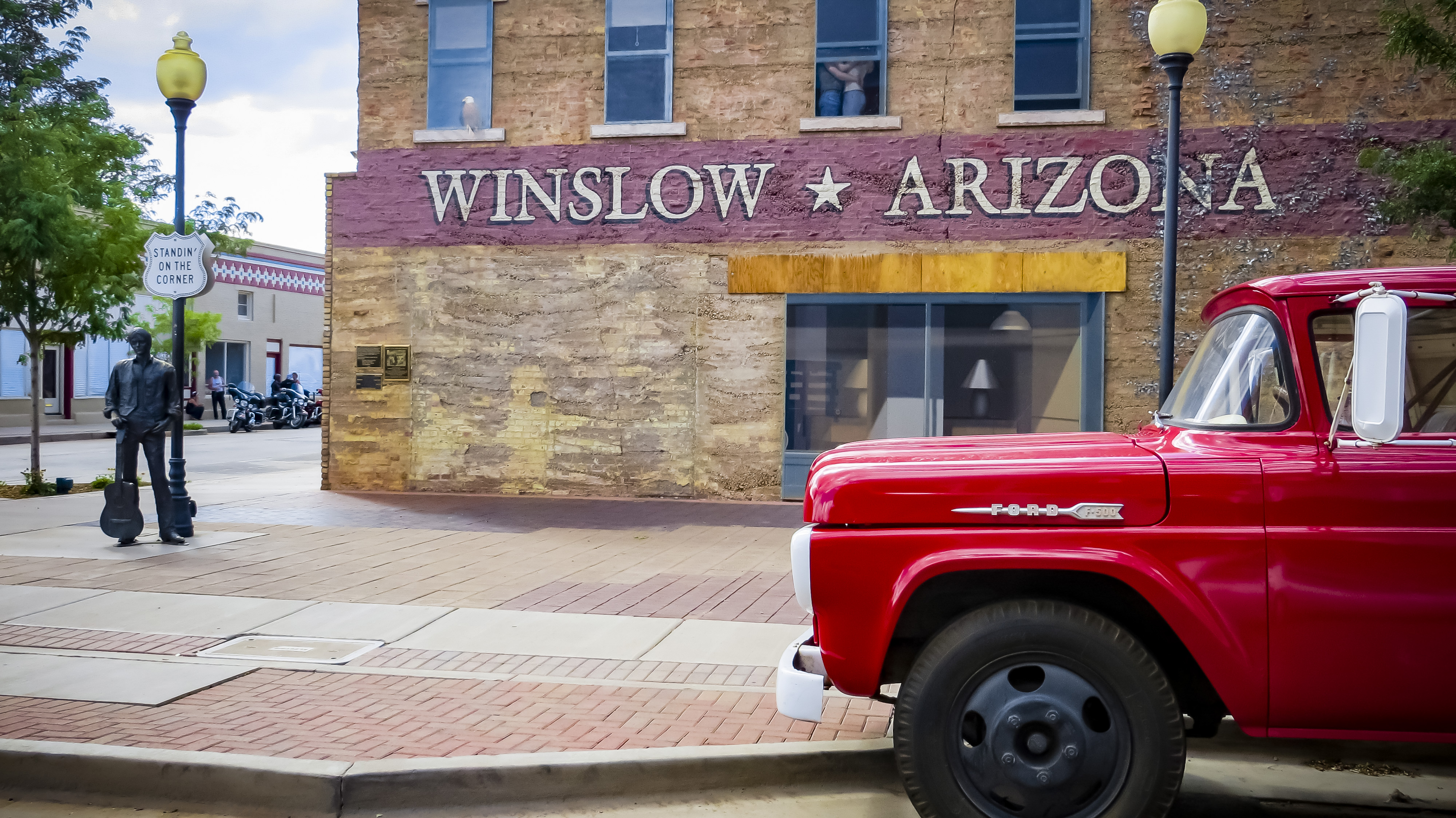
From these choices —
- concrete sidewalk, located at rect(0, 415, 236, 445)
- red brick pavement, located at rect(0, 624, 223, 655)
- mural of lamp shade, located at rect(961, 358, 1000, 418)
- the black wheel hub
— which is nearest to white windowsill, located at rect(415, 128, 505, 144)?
mural of lamp shade, located at rect(961, 358, 1000, 418)

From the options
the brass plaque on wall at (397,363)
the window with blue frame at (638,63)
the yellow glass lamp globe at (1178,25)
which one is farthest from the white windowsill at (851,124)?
the brass plaque on wall at (397,363)

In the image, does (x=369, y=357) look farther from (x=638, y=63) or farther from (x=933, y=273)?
(x=933, y=273)

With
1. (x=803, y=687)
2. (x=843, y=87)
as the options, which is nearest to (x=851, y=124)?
(x=843, y=87)

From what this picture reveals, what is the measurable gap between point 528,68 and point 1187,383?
11.9 m

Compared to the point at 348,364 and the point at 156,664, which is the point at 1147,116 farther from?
the point at 156,664

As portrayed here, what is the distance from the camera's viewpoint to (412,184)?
14.9m

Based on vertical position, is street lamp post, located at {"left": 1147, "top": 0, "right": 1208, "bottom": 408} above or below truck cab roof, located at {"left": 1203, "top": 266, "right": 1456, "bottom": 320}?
above

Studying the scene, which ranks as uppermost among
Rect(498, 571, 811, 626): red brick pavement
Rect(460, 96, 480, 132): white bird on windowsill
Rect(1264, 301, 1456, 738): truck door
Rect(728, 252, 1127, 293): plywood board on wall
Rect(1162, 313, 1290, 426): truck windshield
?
Rect(460, 96, 480, 132): white bird on windowsill

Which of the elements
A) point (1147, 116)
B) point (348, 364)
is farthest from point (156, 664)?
point (1147, 116)

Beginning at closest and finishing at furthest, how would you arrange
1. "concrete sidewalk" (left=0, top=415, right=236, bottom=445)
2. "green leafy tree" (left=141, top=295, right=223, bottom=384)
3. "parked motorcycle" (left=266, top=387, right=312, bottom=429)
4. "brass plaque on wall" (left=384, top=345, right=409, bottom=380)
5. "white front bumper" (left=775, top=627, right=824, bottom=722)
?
"white front bumper" (left=775, top=627, right=824, bottom=722) < "brass plaque on wall" (left=384, top=345, right=409, bottom=380) < "concrete sidewalk" (left=0, top=415, right=236, bottom=445) < "green leafy tree" (left=141, top=295, right=223, bottom=384) < "parked motorcycle" (left=266, top=387, right=312, bottom=429)

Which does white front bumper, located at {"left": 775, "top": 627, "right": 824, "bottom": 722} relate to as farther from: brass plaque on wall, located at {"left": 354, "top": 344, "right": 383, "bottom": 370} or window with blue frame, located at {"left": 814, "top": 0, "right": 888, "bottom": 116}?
brass plaque on wall, located at {"left": 354, "top": 344, "right": 383, "bottom": 370}

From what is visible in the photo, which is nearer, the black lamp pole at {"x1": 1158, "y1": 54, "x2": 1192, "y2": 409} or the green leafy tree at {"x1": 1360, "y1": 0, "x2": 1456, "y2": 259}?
the black lamp pole at {"x1": 1158, "y1": 54, "x2": 1192, "y2": 409}

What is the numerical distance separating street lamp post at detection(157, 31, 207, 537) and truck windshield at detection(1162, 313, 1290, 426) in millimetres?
9332

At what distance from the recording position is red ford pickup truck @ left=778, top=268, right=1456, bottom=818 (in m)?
3.59
